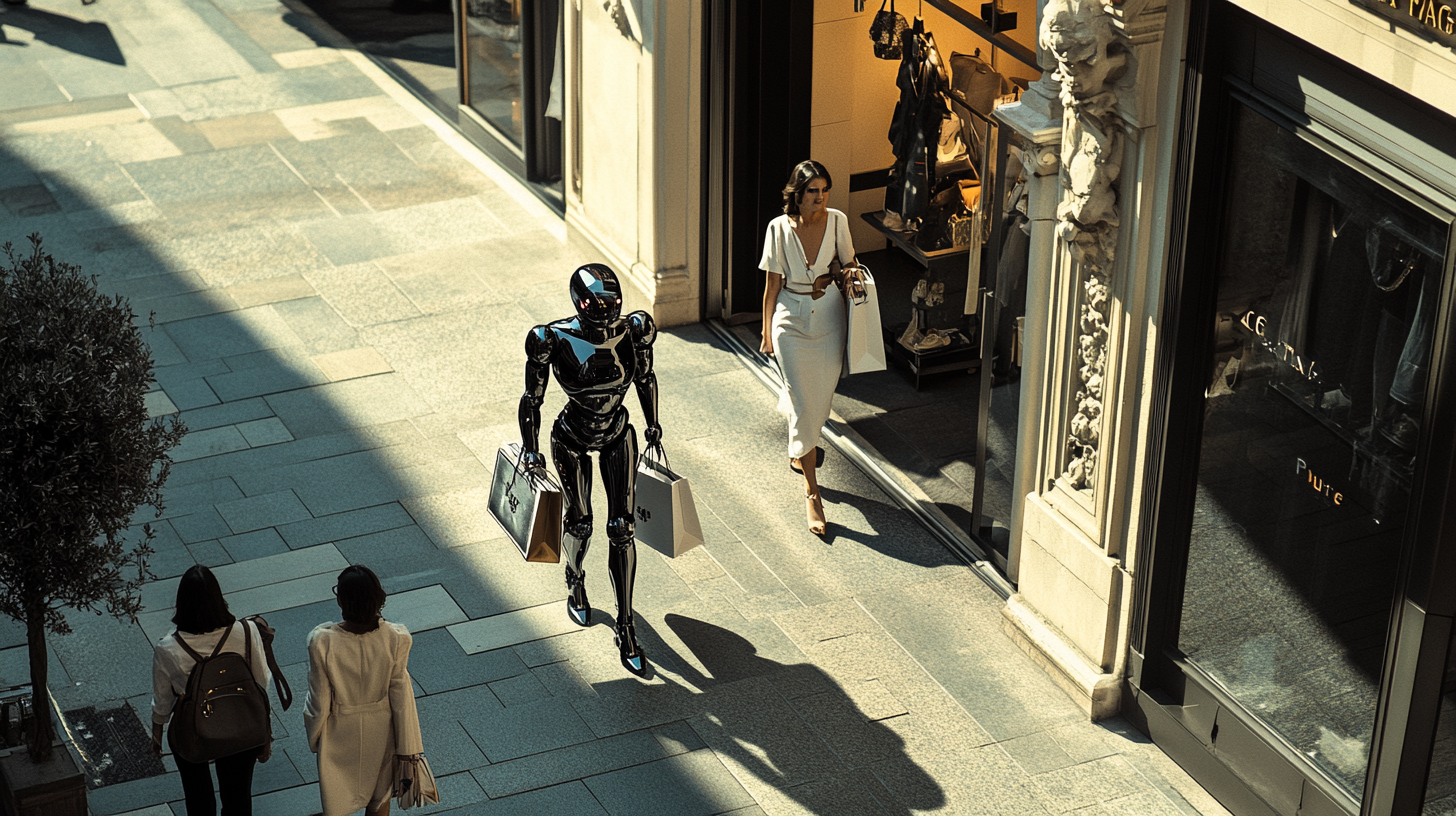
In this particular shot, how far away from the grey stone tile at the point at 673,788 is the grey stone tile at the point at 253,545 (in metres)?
2.75

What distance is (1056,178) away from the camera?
791cm

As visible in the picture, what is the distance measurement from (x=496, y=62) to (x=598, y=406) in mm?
8198

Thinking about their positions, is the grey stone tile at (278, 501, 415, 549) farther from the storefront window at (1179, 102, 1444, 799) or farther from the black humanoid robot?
the storefront window at (1179, 102, 1444, 799)

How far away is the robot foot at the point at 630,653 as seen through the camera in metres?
8.43

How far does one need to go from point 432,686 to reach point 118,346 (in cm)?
246

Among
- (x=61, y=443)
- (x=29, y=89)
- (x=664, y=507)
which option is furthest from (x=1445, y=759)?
(x=29, y=89)

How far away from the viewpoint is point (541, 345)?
7766 mm

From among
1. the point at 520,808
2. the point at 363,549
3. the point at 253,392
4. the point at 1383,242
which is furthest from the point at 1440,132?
the point at 253,392

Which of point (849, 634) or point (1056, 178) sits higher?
point (1056, 178)

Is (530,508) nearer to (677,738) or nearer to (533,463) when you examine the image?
(533,463)

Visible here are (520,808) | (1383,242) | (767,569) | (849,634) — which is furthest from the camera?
(767,569)

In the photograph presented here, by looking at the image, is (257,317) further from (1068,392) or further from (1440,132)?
(1440,132)

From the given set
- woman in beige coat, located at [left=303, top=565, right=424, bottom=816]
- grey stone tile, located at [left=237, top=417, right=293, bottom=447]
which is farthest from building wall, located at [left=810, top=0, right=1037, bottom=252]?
woman in beige coat, located at [left=303, top=565, right=424, bottom=816]

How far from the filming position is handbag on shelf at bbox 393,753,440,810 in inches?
264
